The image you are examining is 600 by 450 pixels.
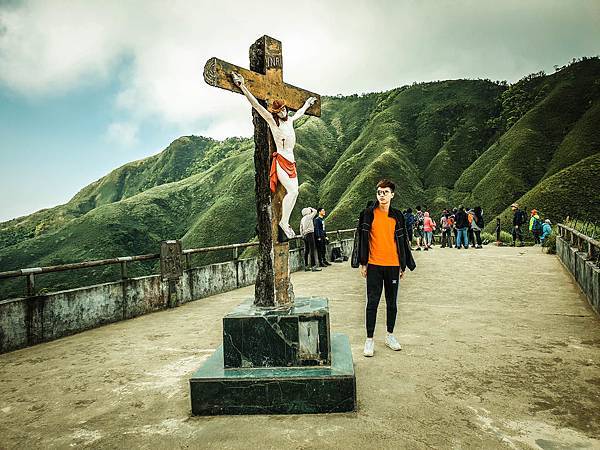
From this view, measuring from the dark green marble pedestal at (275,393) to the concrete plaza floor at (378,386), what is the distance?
3.2 inches

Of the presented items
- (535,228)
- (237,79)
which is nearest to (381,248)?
(237,79)

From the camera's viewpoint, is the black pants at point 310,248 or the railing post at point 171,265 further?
the black pants at point 310,248

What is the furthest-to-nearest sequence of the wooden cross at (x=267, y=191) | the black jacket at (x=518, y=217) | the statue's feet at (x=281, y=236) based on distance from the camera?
the black jacket at (x=518, y=217)
the statue's feet at (x=281, y=236)
the wooden cross at (x=267, y=191)

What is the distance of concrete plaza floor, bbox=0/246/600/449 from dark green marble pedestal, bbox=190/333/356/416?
0.08 m

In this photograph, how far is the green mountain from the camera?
141ft

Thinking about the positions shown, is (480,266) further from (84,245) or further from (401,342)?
(84,245)

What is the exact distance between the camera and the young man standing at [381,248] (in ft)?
14.1

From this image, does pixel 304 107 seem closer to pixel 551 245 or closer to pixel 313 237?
pixel 313 237

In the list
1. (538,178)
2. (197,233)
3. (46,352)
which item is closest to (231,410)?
(46,352)

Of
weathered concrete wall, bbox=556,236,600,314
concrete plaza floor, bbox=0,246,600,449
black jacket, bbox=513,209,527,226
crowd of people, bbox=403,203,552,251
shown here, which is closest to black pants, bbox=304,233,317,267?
concrete plaza floor, bbox=0,246,600,449

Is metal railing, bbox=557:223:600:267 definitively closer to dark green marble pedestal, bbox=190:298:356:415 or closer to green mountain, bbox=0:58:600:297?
dark green marble pedestal, bbox=190:298:356:415

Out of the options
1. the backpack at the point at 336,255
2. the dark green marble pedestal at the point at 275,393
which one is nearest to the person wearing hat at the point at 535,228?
the backpack at the point at 336,255

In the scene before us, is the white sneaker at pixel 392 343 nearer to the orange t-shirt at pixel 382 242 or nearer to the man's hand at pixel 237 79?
the orange t-shirt at pixel 382 242

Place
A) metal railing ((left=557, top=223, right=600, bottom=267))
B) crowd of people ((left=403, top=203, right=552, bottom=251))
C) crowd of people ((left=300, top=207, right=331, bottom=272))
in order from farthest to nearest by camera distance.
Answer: crowd of people ((left=403, top=203, right=552, bottom=251))
crowd of people ((left=300, top=207, right=331, bottom=272))
metal railing ((left=557, top=223, right=600, bottom=267))
